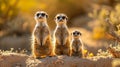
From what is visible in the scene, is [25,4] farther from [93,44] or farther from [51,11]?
[93,44]

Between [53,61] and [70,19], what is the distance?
18.1 meters

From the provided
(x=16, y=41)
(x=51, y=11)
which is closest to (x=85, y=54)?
(x=16, y=41)

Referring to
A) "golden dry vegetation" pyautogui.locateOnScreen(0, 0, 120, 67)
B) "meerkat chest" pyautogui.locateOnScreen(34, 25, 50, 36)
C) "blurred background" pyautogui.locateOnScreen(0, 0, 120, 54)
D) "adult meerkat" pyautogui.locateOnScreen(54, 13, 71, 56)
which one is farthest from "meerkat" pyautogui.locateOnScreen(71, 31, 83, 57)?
"blurred background" pyautogui.locateOnScreen(0, 0, 120, 54)

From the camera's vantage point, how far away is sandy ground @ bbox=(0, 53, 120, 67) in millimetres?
10742

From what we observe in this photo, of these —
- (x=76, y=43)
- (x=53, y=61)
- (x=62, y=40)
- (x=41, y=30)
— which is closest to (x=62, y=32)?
(x=62, y=40)

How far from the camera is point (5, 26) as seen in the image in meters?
20.1

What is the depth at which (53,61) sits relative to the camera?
35.3 feet

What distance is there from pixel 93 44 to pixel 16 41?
2.94 m

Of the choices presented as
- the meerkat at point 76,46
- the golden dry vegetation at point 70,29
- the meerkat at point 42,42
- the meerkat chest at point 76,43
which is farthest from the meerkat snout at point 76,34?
the meerkat at point 42,42

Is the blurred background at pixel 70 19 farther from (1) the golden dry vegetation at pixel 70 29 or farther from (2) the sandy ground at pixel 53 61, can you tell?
(2) the sandy ground at pixel 53 61

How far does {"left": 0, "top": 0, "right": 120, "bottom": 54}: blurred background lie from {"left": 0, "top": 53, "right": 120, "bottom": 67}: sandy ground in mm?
3065

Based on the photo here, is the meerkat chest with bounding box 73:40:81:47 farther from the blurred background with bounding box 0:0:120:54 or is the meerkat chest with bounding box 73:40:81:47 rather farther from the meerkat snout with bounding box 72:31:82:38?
the blurred background with bounding box 0:0:120:54

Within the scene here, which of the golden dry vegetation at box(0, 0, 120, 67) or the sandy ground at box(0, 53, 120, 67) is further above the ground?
the golden dry vegetation at box(0, 0, 120, 67)

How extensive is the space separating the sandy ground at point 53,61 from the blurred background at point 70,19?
307 cm
